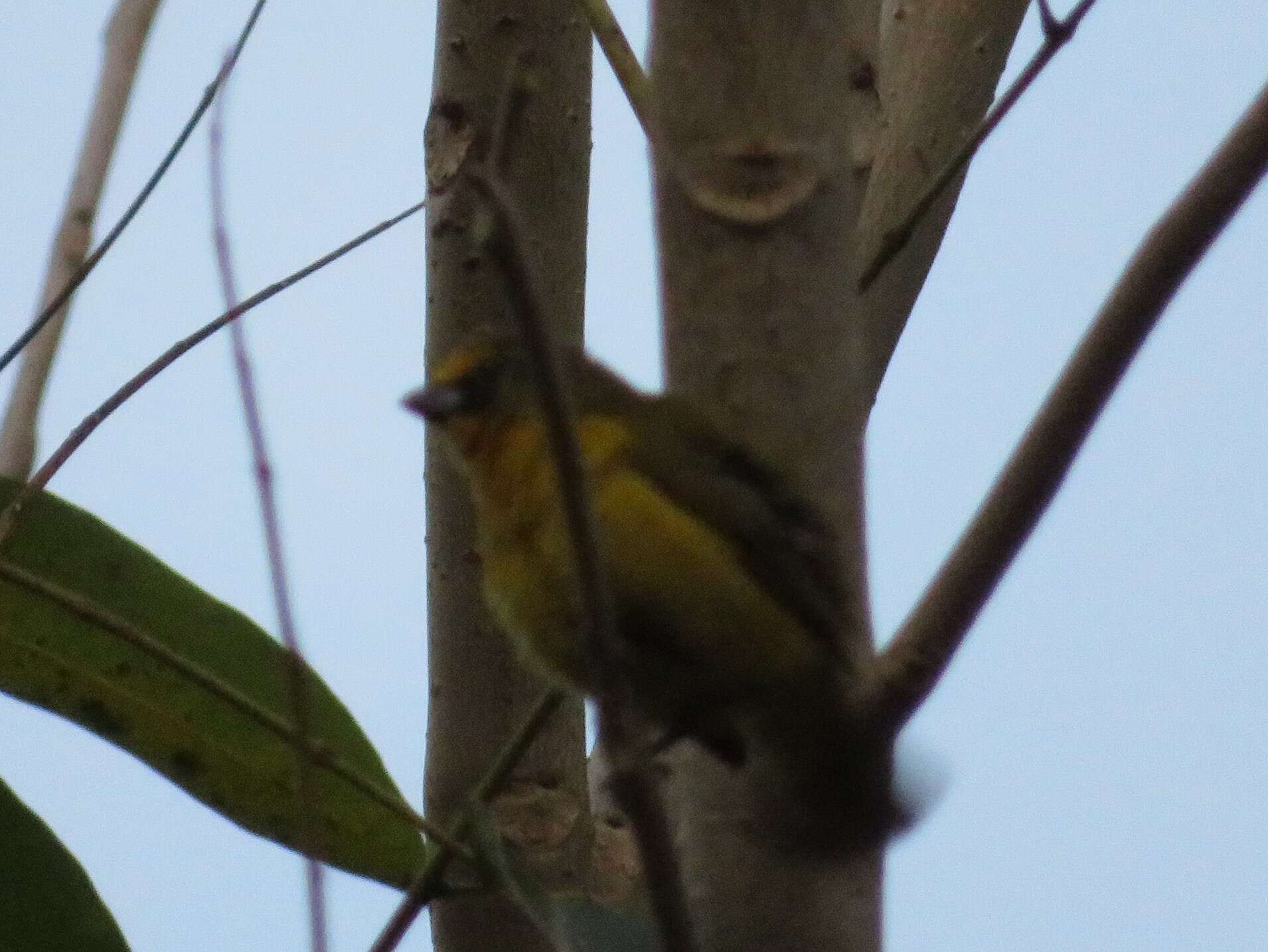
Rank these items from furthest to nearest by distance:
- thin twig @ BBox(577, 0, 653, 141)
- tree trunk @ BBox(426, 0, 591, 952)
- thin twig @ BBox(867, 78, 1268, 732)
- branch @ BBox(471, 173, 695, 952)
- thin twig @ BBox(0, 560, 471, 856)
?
1. tree trunk @ BBox(426, 0, 591, 952)
2. thin twig @ BBox(577, 0, 653, 141)
3. thin twig @ BBox(0, 560, 471, 856)
4. thin twig @ BBox(867, 78, 1268, 732)
5. branch @ BBox(471, 173, 695, 952)

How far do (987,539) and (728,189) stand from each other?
37 cm

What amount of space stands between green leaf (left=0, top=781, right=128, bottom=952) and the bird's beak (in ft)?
1.67

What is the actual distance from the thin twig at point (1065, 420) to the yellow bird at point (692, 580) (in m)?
0.14

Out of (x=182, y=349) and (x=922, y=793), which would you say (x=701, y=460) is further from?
(x=182, y=349)

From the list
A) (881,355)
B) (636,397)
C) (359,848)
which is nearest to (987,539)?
(636,397)

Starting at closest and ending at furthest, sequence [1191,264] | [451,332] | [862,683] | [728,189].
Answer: [1191,264]
[862,683]
[728,189]
[451,332]

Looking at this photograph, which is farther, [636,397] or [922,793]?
[636,397]

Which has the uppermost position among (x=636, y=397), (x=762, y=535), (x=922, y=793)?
(x=636, y=397)

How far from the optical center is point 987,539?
117 cm

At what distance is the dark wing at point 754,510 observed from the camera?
55.7 inches

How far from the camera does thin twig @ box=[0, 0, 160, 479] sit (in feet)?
6.04

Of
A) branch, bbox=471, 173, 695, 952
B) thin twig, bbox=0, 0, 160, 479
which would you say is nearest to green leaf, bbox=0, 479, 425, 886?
thin twig, bbox=0, 0, 160, 479

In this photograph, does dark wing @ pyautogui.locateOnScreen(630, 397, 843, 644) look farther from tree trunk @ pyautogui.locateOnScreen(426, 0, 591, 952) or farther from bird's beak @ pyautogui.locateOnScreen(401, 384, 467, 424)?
tree trunk @ pyautogui.locateOnScreen(426, 0, 591, 952)

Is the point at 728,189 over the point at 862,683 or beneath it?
over
